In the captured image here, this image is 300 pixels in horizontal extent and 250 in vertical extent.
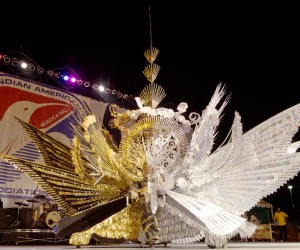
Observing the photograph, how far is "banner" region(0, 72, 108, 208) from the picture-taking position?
328 inches

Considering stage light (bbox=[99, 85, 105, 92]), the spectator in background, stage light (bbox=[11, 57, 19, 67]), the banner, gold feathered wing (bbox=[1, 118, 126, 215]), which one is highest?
stage light (bbox=[99, 85, 105, 92])

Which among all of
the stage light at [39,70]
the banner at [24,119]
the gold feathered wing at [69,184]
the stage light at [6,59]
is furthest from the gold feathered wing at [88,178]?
the stage light at [39,70]

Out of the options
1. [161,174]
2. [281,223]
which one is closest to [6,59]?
[161,174]

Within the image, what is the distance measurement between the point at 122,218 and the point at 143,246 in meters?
0.44

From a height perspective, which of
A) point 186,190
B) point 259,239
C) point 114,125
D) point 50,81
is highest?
point 50,81

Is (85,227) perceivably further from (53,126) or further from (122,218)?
(53,126)

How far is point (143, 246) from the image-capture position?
414 centimetres

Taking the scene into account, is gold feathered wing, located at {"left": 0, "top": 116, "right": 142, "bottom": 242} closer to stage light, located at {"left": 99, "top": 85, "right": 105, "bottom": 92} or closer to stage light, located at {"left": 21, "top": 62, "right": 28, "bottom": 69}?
stage light, located at {"left": 21, "top": 62, "right": 28, "bottom": 69}

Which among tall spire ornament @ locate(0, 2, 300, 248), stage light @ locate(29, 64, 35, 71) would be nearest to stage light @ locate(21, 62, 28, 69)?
stage light @ locate(29, 64, 35, 71)

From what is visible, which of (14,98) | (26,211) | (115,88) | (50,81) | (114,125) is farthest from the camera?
(115,88)

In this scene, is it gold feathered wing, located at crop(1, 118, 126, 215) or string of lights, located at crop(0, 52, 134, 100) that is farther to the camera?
string of lights, located at crop(0, 52, 134, 100)

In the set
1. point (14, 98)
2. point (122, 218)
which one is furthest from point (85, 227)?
point (14, 98)

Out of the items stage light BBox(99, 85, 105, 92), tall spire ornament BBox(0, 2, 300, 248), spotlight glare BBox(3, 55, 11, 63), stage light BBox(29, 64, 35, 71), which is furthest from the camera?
stage light BBox(99, 85, 105, 92)

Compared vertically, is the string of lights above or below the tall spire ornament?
above
